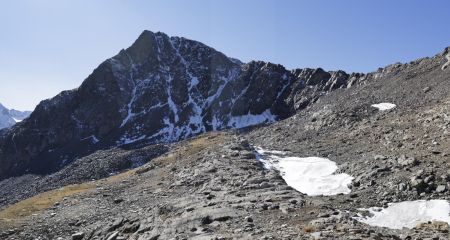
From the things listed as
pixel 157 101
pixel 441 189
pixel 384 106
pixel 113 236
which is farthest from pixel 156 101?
pixel 441 189

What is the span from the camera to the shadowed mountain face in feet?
462

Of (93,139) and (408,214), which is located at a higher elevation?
(93,139)

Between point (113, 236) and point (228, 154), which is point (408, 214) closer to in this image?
point (113, 236)

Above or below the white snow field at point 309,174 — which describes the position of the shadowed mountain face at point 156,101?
above

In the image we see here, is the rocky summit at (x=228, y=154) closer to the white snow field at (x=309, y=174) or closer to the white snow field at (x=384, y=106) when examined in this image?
the white snow field at (x=309, y=174)

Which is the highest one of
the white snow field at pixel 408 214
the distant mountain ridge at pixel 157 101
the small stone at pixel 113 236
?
the distant mountain ridge at pixel 157 101

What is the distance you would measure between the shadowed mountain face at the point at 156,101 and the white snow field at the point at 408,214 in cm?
9816

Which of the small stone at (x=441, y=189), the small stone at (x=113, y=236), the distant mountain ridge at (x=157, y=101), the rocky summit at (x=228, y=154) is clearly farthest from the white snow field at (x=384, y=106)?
the small stone at (x=113, y=236)

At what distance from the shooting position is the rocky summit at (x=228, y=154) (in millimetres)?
29750

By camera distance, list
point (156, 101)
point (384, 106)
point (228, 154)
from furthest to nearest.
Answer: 1. point (156, 101)
2. point (384, 106)
3. point (228, 154)

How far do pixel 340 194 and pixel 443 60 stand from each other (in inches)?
2828

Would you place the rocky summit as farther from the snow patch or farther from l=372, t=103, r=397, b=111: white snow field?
l=372, t=103, r=397, b=111: white snow field

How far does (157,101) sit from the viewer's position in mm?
161625

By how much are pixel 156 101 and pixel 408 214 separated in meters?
138
